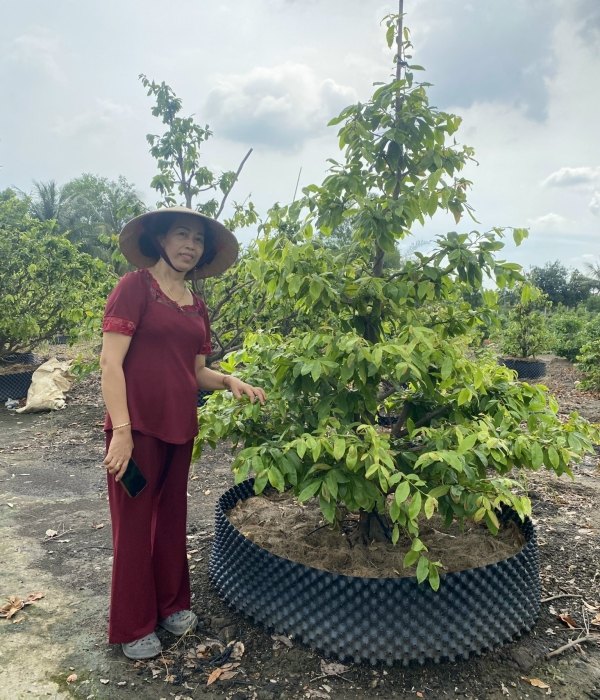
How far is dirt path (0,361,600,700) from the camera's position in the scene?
2.36 metres

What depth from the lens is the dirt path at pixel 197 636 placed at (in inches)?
92.9

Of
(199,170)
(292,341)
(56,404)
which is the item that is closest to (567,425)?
(292,341)

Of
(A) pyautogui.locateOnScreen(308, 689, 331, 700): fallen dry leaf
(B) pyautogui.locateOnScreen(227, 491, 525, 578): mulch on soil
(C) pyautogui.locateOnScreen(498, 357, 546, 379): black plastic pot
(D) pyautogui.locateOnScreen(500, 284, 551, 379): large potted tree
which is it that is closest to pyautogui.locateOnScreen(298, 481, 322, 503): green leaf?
(B) pyautogui.locateOnScreen(227, 491, 525, 578): mulch on soil

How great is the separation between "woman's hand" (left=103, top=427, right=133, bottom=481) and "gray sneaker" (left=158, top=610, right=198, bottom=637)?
868 millimetres

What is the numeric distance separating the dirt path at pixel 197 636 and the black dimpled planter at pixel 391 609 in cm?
8

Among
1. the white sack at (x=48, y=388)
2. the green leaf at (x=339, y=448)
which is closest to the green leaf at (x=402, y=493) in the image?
the green leaf at (x=339, y=448)

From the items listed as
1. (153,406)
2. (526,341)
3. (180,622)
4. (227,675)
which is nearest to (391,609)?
(227,675)

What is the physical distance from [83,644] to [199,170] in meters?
5.18

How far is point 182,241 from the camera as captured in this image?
8.44ft

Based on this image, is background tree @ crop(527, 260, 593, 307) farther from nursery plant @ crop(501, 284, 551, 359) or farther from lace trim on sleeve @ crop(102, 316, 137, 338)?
lace trim on sleeve @ crop(102, 316, 137, 338)

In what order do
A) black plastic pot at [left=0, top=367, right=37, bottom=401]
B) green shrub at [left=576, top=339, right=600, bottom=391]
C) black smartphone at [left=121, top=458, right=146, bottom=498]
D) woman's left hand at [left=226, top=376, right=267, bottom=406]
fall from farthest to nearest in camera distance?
green shrub at [left=576, top=339, right=600, bottom=391] → black plastic pot at [left=0, top=367, right=37, bottom=401] → woman's left hand at [left=226, top=376, right=267, bottom=406] → black smartphone at [left=121, top=458, right=146, bottom=498]

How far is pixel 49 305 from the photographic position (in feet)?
30.2

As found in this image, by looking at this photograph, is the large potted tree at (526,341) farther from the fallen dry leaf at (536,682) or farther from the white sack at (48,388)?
the fallen dry leaf at (536,682)

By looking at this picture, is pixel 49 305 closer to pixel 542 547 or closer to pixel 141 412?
pixel 141 412
